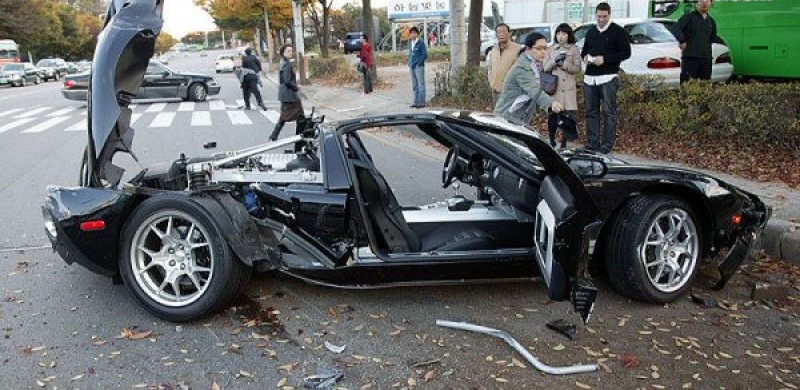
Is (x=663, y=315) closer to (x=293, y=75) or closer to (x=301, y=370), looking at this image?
(x=301, y=370)

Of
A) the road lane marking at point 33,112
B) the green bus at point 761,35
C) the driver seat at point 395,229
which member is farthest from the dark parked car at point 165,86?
→ the driver seat at point 395,229

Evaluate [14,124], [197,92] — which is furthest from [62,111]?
[197,92]

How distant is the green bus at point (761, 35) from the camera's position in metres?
11.1

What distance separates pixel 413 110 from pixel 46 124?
9034 millimetres

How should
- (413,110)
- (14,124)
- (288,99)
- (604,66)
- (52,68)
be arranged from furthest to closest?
(52,68), (14,124), (413,110), (288,99), (604,66)

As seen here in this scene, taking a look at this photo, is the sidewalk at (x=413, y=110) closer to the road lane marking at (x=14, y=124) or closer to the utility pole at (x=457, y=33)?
the utility pole at (x=457, y=33)

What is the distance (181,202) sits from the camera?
3.96 m

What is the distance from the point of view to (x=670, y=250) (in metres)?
4.22

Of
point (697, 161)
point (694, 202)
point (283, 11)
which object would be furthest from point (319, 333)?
point (283, 11)

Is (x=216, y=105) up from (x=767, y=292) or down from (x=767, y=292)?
up

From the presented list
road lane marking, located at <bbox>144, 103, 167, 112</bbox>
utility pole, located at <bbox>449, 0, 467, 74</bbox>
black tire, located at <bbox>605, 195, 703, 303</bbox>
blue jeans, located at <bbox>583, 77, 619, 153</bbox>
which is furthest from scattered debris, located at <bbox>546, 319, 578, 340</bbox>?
road lane marking, located at <bbox>144, 103, 167, 112</bbox>

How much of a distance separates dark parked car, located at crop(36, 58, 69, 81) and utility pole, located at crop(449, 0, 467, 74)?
40.5 m

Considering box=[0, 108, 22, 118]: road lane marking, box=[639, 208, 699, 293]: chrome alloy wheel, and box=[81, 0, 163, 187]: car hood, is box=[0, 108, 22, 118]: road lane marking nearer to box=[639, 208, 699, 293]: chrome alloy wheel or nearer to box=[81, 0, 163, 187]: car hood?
box=[81, 0, 163, 187]: car hood

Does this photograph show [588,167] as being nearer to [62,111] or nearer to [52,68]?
[62,111]
